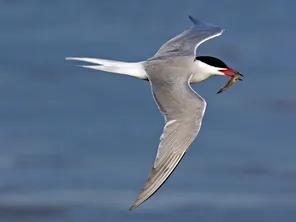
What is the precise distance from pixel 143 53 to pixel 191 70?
507cm

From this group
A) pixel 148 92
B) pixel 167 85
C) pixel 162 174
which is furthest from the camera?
pixel 148 92

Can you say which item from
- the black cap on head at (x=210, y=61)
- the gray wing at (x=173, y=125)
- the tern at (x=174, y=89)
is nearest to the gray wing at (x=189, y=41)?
the tern at (x=174, y=89)

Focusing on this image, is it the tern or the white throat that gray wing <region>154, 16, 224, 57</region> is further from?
the white throat

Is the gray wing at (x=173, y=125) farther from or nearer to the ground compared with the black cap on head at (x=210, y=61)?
nearer to the ground

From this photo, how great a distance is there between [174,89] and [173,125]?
0.42 meters

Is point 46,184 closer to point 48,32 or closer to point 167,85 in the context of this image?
point 167,85

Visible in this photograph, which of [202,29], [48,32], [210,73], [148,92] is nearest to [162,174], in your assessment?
[210,73]

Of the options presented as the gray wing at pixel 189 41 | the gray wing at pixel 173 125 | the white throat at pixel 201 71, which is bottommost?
the gray wing at pixel 173 125

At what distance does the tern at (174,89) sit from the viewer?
9.91m

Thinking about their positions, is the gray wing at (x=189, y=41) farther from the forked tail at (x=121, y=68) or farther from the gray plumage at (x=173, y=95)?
the forked tail at (x=121, y=68)

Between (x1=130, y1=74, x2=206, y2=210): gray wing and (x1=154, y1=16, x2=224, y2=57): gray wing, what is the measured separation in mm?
909

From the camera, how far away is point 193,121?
1023 cm

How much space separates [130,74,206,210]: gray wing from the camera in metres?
9.85

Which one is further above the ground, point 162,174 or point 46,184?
point 162,174
